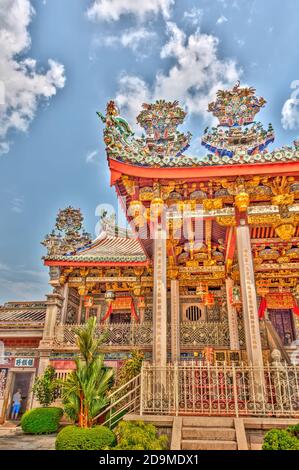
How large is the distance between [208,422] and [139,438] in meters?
1.55

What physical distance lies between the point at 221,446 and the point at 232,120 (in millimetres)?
8616

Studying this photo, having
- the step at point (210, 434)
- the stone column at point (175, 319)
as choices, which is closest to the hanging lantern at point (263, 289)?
the stone column at point (175, 319)

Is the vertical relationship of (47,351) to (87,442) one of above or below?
above

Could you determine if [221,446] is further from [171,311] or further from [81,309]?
[81,309]

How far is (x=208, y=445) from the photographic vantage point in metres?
5.73

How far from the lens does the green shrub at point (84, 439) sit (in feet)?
21.6

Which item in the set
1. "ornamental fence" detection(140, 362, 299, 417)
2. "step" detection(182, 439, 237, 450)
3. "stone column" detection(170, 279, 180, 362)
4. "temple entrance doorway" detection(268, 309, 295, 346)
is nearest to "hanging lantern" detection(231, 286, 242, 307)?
"stone column" detection(170, 279, 180, 362)

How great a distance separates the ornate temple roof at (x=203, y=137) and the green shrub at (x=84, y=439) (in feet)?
22.1

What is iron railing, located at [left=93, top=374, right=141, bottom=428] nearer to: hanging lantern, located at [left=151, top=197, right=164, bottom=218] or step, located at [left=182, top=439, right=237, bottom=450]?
step, located at [left=182, top=439, right=237, bottom=450]

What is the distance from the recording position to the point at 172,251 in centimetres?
1370

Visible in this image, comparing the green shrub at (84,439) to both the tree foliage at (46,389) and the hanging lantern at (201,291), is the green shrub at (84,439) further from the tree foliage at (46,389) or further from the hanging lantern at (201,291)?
the hanging lantern at (201,291)

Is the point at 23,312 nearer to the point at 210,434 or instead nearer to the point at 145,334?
the point at 145,334

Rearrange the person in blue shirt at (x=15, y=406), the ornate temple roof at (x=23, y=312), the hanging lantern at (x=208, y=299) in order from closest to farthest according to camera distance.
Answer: the person in blue shirt at (x=15, y=406) < the ornate temple roof at (x=23, y=312) < the hanging lantern at (x=208, y=299)

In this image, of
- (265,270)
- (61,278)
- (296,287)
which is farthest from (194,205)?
(296,287)
